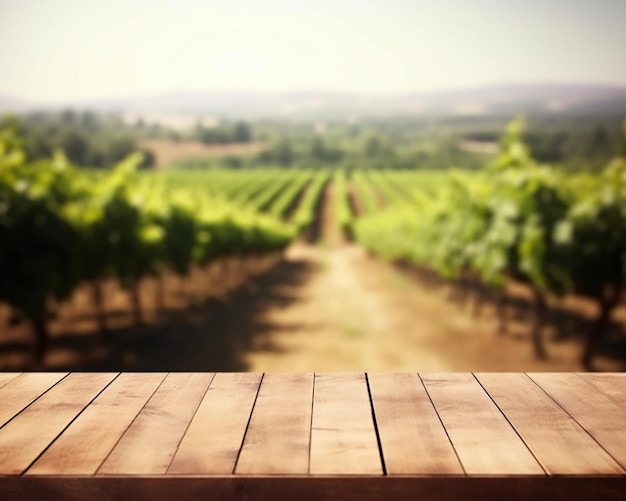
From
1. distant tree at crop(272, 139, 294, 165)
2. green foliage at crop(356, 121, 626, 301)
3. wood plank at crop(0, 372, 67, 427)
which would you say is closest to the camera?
wood plank at crop(0, 372, 67, 427)

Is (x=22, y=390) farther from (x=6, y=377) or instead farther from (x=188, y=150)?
(x=188, y=150)

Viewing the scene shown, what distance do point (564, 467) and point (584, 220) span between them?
955 centimetres

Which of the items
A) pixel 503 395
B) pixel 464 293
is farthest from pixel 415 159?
pixel 503 395

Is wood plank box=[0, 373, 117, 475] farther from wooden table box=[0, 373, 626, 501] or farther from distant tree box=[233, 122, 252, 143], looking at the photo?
distant tree box=[233, 122, 252, 143]

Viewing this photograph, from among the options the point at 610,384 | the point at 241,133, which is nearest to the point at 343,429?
the point at 610,384

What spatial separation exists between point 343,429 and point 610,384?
1.07 m

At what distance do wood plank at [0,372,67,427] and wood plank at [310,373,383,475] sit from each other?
0.98 meters

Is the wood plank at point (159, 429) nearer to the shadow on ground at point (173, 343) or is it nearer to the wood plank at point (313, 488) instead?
the wood plank at point (313, 488)

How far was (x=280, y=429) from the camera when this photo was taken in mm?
1611

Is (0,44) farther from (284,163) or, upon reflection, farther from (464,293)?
(284,163)

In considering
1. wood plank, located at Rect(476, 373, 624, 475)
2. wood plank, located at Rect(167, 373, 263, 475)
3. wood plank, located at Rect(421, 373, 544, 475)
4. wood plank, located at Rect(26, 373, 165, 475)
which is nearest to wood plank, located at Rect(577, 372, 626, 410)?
wood plank, located at Rect(476, 373, 624, 475)

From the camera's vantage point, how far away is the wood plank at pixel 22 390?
5.85 feet

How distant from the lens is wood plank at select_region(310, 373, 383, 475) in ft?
4.58

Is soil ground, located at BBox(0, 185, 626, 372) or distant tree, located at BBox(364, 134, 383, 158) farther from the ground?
distant tree, located at BBox(364, 134, 383, 158)
